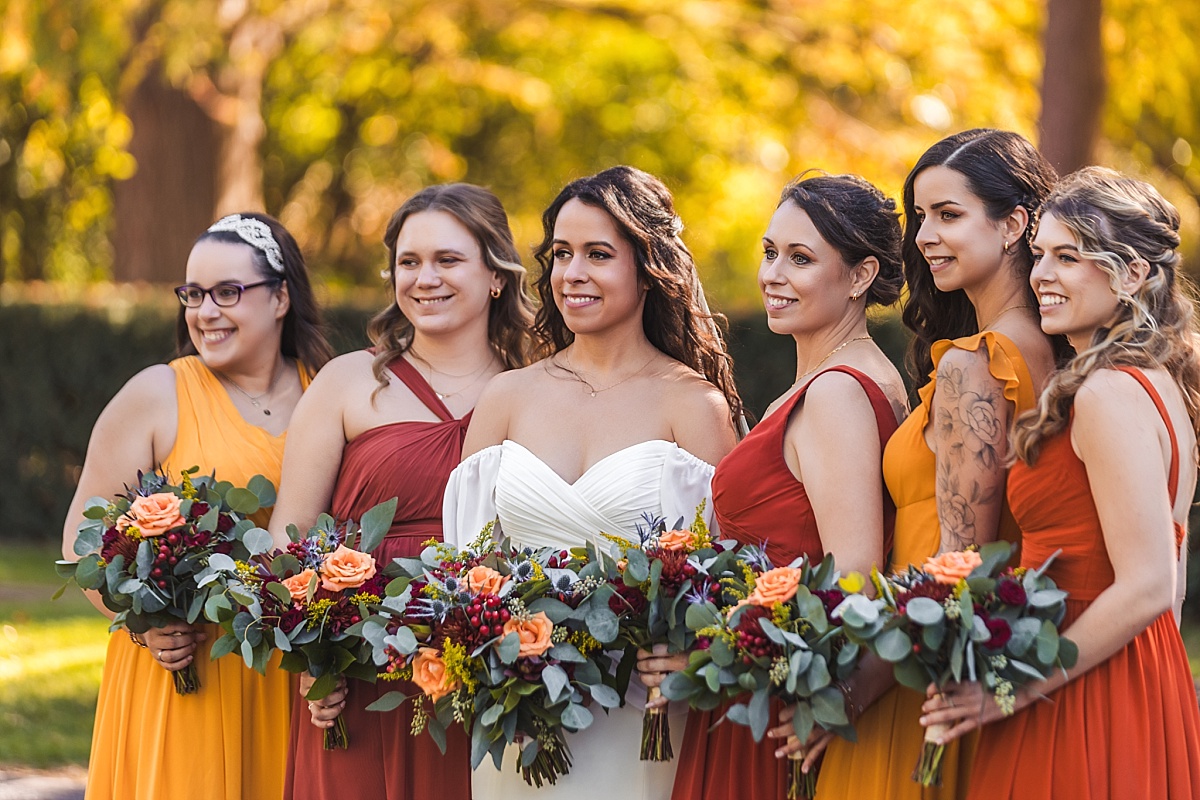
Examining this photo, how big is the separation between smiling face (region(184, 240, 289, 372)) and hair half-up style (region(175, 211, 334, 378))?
11 centimetres

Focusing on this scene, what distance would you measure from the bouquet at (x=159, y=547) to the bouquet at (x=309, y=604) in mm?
158

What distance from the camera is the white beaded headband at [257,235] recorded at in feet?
16.6

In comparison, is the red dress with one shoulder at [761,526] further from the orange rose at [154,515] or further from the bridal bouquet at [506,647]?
the orange rose at [154,515]

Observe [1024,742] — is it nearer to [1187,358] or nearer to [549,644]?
[1187,358]

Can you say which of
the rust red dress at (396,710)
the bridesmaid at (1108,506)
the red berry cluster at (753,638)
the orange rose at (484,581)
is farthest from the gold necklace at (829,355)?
the rust red dress at (396,710)

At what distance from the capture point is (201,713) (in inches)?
182

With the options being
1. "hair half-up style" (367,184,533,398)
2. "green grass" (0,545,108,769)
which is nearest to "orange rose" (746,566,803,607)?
"hair half-up style" (367,184,533,398)

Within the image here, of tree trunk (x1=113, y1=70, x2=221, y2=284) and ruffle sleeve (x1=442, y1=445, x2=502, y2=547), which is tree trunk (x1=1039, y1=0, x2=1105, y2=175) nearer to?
ruffle sleeve (x1=442, y1=445, x2=502, y2=547)

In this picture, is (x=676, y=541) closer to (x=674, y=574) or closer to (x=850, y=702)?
(x=674, y=574)

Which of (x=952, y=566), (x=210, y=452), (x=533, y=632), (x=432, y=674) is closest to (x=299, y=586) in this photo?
(x=432, y=674)

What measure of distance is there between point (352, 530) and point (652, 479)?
3.32ft

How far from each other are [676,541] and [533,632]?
49 cm

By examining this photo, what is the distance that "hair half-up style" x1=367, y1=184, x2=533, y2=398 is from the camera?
15.8 ft

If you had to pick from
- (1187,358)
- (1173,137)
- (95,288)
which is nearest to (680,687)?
(1187,358)
